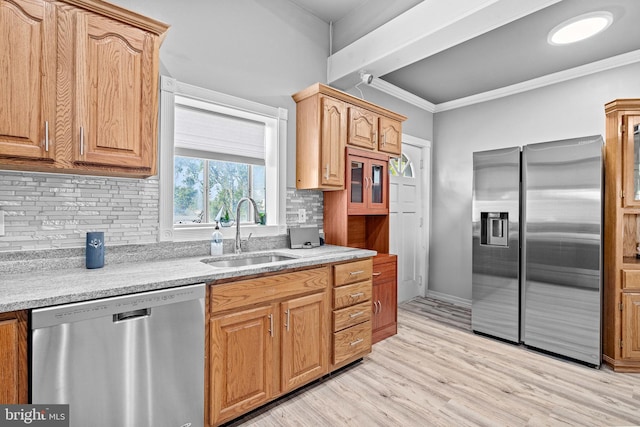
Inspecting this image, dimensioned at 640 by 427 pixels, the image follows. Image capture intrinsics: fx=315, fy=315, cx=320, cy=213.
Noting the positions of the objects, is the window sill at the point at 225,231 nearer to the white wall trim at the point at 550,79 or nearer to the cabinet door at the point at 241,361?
the cabinet door at the point at 241,361

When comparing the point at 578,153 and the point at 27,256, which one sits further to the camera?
the point at 578,153

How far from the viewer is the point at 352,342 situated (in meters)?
2.49

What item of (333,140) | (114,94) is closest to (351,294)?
(333,140)

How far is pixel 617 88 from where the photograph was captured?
312cm

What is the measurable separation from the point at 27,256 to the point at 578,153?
13.1 feet

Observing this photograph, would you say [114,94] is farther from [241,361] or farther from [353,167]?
[353,167]

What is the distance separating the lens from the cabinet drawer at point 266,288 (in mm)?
1729

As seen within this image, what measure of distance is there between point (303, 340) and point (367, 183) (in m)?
1.54

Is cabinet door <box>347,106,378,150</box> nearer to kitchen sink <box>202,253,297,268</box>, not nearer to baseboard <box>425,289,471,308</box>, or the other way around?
kitchen sink <box>202,253,297,268</box>

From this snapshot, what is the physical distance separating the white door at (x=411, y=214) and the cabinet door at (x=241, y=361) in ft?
8.26

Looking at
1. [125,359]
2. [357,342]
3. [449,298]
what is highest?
[125,359]

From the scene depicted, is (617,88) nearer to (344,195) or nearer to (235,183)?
(344,195)

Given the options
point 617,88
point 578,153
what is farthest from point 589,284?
point 617,88

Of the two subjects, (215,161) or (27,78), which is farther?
(215,161)
